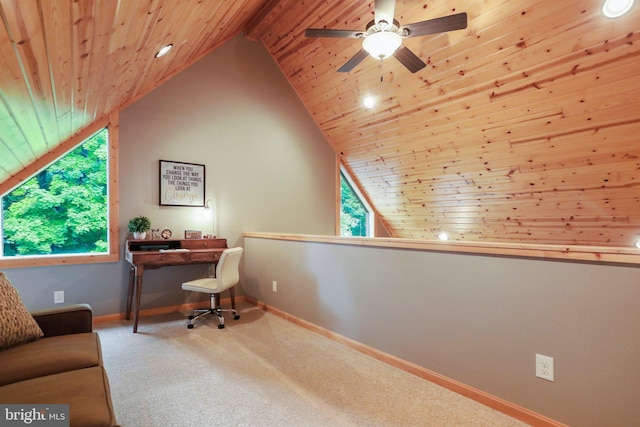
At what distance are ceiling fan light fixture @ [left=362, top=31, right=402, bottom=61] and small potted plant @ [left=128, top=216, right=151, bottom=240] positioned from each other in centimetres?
297

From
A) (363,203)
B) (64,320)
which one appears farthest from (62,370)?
(363,203)

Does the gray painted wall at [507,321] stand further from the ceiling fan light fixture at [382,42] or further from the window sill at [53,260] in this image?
the window sill at [53,260]

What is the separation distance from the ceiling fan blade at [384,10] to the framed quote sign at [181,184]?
2.91 meters

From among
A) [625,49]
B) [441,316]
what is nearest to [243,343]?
[441,316]

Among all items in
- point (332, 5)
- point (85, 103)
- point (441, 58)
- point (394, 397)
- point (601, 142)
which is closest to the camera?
point (394, 397)

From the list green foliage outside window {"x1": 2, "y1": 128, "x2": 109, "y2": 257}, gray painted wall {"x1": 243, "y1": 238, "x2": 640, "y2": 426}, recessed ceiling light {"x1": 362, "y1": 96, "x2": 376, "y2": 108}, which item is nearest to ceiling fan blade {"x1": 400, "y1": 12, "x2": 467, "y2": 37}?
gray painted wall {"x1": 243, "y1": 238, "x2": 640, "y2": 426}

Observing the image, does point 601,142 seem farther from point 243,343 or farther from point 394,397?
point 243,343

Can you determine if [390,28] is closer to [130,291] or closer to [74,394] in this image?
[74,394]

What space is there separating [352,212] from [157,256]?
3.46m

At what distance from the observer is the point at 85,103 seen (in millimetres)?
2738

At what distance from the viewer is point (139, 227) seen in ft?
12.3

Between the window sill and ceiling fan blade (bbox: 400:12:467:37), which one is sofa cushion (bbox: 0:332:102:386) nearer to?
the window sill

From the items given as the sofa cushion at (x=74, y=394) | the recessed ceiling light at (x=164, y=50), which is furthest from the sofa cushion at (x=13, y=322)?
the recessed ceiling light at (x=164, y=50)

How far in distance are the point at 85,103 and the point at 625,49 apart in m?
4.17
